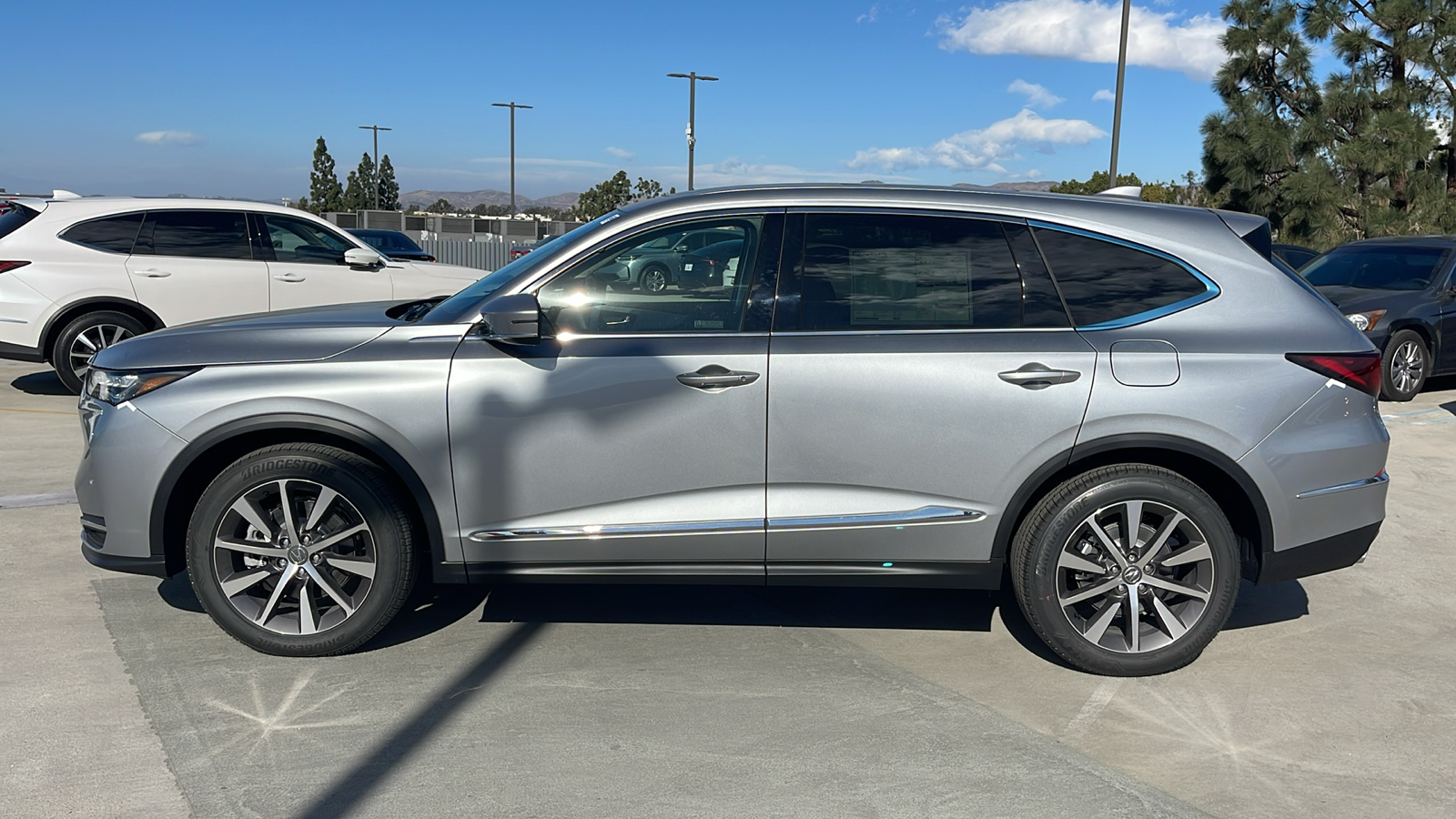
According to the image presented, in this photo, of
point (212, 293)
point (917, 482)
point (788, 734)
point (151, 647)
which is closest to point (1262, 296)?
point (917, 482)

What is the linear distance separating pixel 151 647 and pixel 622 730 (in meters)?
1.99

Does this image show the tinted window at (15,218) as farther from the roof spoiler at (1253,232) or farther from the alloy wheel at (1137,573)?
the roof spoiler at (1253,232)

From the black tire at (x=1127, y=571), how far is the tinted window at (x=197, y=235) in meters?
8.34

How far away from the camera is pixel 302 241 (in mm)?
10727

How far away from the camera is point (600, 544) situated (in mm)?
4328

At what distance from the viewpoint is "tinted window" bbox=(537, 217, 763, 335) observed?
14.3ft

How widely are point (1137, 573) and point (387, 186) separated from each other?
8294cm

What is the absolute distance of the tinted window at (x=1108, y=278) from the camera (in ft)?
14.4

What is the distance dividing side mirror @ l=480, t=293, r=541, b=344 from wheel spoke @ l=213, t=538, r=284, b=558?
117cm

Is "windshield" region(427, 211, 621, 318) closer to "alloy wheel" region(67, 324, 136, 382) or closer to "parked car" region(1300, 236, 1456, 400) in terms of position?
"alloy wheel" region(67, 324, 136, 382)

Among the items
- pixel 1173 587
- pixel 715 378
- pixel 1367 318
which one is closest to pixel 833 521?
pixel 715 378

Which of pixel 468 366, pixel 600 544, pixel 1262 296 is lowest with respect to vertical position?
pixel 600 544

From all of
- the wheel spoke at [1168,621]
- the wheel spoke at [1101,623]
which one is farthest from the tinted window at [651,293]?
the wheel spoke at [1168,621]

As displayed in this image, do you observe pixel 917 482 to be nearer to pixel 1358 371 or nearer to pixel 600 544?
pixel 600 544
